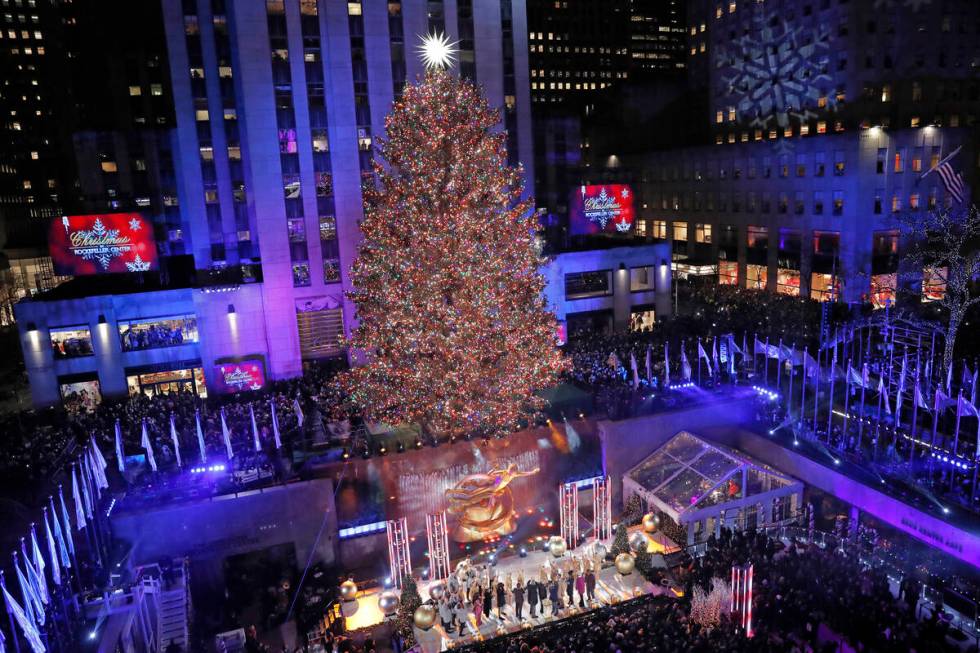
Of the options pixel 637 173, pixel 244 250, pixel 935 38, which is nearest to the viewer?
pixel 244 250

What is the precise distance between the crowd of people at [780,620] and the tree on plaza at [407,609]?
64.0 inches

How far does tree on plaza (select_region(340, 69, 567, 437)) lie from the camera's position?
1902 centimetres

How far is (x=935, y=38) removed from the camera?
51.5 m

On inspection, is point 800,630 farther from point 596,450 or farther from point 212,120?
point 212,120

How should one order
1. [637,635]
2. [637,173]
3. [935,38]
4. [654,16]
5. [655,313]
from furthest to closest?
[654,16] → [637,173] → [935,38] → [655,313] → [637,635]

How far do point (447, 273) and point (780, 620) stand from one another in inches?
483

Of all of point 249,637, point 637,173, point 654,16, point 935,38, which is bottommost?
point 249,637

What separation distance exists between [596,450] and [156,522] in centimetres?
1382

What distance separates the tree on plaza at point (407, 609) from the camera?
15898 millimetres

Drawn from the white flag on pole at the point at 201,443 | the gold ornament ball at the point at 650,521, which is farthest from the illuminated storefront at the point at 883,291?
the white flag on pole at the point at 201,443

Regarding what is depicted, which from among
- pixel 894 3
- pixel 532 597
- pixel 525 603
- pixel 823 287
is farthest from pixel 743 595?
pixel 894 3

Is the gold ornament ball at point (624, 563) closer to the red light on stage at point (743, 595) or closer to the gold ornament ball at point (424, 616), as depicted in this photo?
the red light on stage at point (743, 595)

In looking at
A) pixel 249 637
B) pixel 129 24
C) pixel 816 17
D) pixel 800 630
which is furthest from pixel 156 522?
pixel 129 24

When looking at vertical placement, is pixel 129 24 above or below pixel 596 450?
above
